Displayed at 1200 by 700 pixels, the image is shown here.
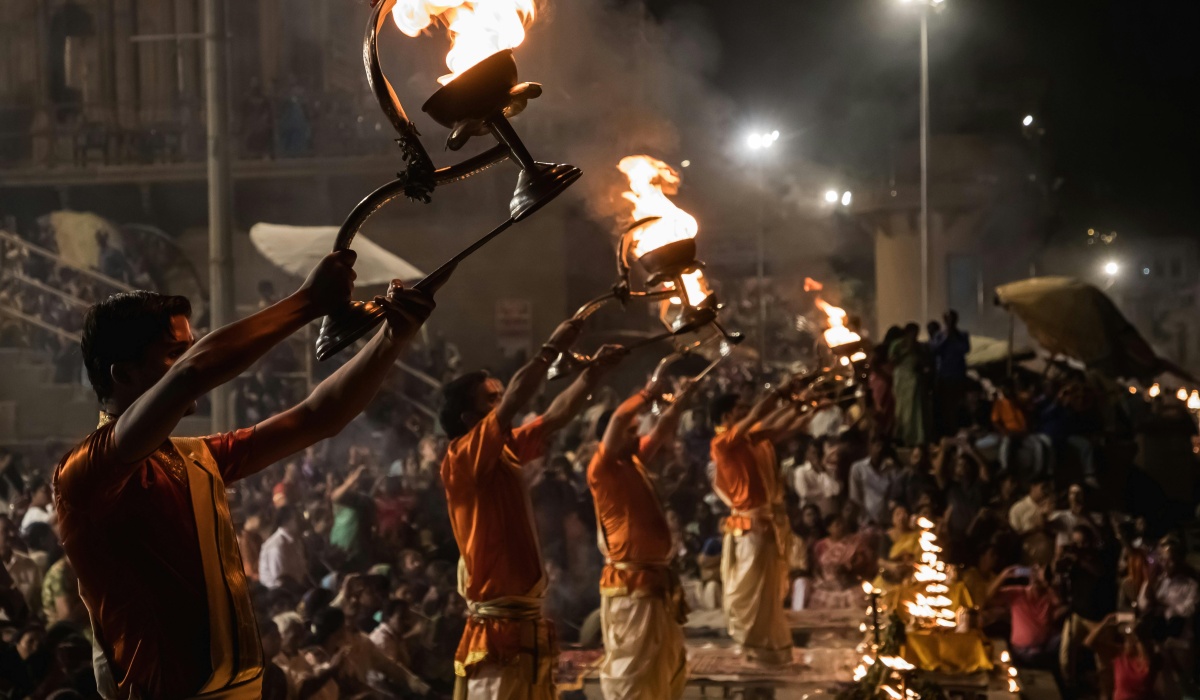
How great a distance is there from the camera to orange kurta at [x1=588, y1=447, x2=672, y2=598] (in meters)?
7.75

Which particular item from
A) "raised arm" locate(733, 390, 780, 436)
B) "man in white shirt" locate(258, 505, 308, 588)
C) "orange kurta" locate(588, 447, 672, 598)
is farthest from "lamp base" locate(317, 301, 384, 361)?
"man in white shirt" locate(258, 505, 308, 588)

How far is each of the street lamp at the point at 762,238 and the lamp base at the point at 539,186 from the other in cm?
1869

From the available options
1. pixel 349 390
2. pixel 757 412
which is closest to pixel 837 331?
pixel 757 412

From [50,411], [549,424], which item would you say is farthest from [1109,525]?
[50,411]

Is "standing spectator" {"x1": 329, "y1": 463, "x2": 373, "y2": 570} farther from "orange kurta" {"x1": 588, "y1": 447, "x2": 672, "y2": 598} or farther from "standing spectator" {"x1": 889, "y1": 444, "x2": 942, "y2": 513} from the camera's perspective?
"standing spectator" {"x1": 889, "y1": 444, "x2": 942, "y2": 513}

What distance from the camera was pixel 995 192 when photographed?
27891mm

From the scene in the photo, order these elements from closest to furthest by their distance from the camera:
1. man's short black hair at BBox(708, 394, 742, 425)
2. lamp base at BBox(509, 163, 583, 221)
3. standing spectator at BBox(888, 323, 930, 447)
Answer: lamp base at BBox(509, 163, 583, 221), man's short black hair at BBox(708, 394, 742, 425), standing spectator at BBox(888, 323, 930, 447)

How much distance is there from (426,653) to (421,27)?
5.88 m

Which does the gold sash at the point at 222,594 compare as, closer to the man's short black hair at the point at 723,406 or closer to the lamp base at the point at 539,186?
the lamp base at the point at 539,186

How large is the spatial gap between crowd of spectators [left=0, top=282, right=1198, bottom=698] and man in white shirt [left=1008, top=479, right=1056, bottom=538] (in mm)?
19

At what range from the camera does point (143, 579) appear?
2.87 meters

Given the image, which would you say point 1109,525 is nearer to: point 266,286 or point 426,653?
point 426,653

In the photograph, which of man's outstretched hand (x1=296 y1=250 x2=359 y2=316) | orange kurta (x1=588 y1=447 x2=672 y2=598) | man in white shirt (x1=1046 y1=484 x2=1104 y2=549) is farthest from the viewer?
man in white shirt (x1=1046 y1=484 x2=1104 y2=549)

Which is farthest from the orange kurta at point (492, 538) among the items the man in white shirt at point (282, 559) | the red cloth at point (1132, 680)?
the red cloth at point (1132, 680)
